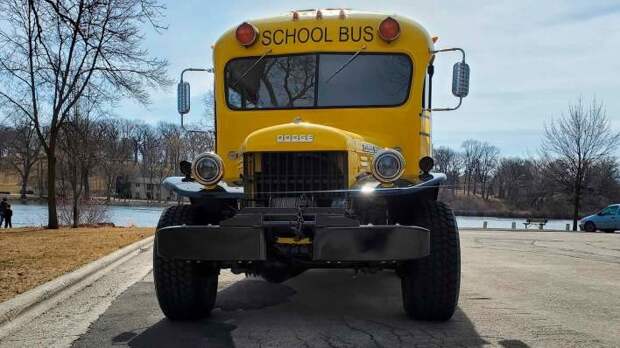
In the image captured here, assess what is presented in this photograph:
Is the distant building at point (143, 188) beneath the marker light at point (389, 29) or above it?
beneath

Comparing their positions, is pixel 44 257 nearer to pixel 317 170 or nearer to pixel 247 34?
pixel 247 34

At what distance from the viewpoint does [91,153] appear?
81.7ft

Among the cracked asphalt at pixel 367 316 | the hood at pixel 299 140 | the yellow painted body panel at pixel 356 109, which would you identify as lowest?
the cracked asphalt at pixel 367 316

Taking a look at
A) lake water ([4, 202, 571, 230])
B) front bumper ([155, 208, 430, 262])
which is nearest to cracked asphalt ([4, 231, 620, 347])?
front bumper ([155, 208, 430, 262])

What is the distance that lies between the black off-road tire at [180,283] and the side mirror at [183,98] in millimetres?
2054

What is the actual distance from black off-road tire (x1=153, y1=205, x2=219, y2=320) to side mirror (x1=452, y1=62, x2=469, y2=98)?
331 cm

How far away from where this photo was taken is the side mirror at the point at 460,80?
6.41 m

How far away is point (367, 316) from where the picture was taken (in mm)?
5457

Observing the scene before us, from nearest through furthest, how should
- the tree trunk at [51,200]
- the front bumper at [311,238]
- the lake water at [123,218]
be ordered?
the front bumper at [311,238], the tree trunk at [51,200], the lake water at [123,218]

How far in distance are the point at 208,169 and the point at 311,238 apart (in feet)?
3.70

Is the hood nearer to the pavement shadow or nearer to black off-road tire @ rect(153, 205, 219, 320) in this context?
black off-road tire @ rect(153, 205, 219, 320)

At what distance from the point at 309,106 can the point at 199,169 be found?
5.03 feet

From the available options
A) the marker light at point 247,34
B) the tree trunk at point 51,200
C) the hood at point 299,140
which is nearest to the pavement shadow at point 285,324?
the hood at point 299,140

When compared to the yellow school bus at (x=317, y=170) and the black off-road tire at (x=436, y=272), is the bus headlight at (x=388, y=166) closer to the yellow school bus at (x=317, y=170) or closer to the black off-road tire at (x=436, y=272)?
the yellow school bus at (x=317, y=170)
